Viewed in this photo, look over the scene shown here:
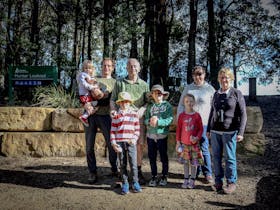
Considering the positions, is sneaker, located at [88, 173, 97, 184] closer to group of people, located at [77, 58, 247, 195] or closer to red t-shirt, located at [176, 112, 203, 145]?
group of people, located at [77, 58, 247, 195]

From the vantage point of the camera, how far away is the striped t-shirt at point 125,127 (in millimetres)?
4391

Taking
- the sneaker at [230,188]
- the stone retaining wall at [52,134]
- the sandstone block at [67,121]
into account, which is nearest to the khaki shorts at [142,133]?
the sneaker at [230,188]

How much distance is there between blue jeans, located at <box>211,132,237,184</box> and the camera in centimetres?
439

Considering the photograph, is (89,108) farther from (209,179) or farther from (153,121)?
(209,179)

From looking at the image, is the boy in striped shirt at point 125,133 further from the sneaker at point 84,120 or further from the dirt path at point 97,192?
the sneaker at point 84,120

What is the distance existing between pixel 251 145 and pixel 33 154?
4625 millimetres

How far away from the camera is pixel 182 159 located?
15.1 feet

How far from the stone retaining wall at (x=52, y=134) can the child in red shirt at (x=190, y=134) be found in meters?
2.28

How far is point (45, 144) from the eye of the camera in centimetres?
703

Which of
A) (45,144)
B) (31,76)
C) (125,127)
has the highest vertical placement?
(31,76)

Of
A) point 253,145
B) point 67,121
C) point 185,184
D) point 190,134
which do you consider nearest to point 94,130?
point 190,134

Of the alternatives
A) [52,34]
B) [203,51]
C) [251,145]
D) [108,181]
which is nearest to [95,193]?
[108,181]

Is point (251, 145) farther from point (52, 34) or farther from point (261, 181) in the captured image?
point (52, 34)

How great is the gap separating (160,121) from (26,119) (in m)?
3.84
